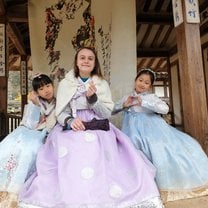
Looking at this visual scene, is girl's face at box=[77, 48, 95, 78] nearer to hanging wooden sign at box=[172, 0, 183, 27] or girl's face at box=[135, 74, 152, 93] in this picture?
girl's face at box=[135, 74, 152, 93]

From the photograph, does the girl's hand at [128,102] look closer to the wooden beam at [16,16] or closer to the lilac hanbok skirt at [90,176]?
the lilac hanbok skirt at [90,176]

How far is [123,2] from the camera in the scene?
364 cm

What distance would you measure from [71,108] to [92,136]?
1.15ft

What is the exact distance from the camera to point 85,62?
220cm

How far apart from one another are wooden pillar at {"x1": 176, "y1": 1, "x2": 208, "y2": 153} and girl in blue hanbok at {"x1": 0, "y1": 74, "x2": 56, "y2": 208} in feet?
3.72

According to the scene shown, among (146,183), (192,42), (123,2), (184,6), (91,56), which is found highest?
(123,2)

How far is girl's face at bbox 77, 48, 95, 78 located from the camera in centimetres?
220

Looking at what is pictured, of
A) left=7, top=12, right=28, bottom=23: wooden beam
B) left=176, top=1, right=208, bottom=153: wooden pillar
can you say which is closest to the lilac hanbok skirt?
left=176, top=1, right=208, bottom=153: wooden pillar

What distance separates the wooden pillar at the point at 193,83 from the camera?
7.97 feet

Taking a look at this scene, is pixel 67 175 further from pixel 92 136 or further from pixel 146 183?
pixel 146 183

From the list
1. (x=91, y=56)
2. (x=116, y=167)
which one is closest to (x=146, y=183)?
(x=116, y=167)

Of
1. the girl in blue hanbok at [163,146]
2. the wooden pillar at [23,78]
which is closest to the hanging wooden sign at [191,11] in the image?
the girl in blue hanbok at [163,146]

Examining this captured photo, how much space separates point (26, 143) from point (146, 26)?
5.80 meters

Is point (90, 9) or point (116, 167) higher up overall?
point (90, 9)
